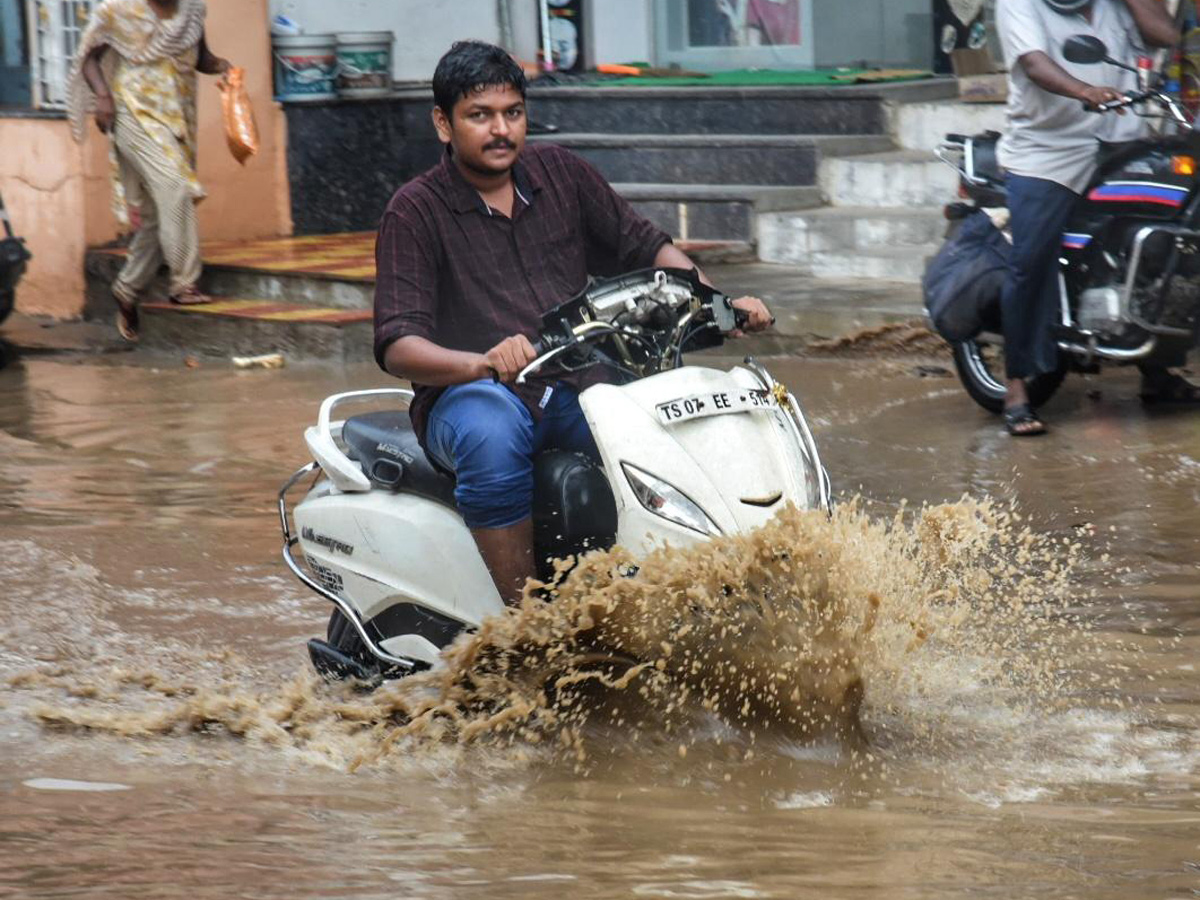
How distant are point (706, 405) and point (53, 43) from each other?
9162mm

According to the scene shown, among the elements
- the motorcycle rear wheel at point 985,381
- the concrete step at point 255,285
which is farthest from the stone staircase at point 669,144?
the motorcycle rear wheel at point 985,381

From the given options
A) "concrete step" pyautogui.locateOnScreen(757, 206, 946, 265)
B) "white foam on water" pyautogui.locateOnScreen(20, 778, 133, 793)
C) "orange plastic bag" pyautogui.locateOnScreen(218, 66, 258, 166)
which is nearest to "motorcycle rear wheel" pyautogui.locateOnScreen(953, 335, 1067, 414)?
"concrete step" pyautogui.locateOnScreen(757, 206, 946, 265)

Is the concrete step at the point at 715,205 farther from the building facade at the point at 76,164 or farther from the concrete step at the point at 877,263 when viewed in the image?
the building facade at the point at 76,164

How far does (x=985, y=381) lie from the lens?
7852 millimetres

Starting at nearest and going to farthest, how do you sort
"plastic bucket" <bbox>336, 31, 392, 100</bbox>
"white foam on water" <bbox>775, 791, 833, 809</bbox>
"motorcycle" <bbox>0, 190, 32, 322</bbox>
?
"white foam on water" <bbox>775, 791, 833, 809</bbox> → "motorcycle" <bbox>0, 190, 32, 322</bbox> → "plastic bucket" <bbox>336, 31, 392, 100</bbox>

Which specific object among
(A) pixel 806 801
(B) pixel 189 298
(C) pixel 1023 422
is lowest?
(A) pixel 806 801

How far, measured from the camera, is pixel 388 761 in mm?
4008

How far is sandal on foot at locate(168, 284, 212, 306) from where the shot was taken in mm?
11023

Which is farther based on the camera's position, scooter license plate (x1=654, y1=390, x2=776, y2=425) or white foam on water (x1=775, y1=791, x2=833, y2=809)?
scooter license plate (x1=654, y1=390, x2=776, y2=425)

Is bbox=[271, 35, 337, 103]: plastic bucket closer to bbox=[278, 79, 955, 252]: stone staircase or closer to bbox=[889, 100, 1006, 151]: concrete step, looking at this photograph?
bbox=[278, 79, 955, 252]: stone staircase

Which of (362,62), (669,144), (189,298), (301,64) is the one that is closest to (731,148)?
(669,144)

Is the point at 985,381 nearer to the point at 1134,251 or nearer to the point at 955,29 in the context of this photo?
the point at 1134,251

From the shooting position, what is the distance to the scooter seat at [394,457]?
4.35 m

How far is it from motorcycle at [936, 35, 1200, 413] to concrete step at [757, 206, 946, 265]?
249 centimetres
